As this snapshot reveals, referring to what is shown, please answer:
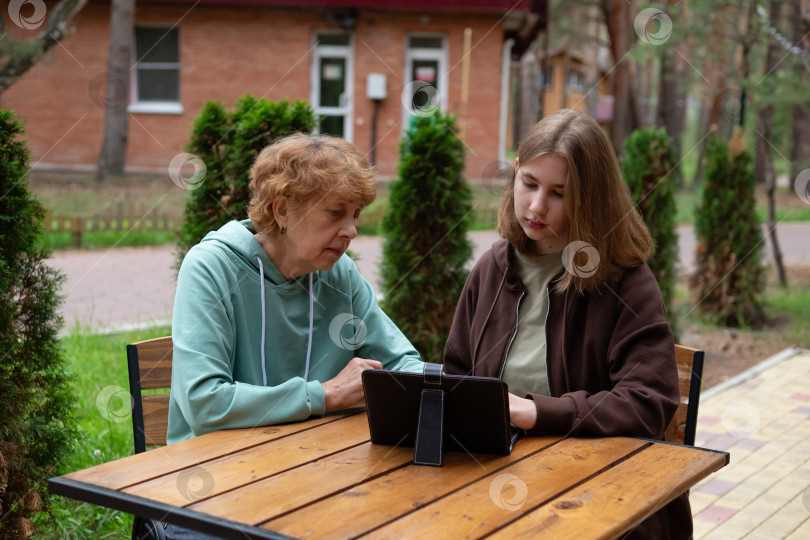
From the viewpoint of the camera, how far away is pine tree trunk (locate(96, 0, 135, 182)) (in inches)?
567

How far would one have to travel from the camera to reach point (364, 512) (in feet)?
5.56

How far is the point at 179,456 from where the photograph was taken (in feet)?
6.58

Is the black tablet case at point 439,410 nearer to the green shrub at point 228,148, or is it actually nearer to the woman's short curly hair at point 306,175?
the woman's short curly hair at point 306,175

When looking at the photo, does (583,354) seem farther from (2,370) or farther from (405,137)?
(405,137)

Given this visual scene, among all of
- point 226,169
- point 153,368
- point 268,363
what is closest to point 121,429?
point 226,169

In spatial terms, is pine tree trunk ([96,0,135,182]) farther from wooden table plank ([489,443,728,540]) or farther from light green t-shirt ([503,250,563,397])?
wooden table plank ([489,443,728,540])

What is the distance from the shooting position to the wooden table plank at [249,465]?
70.0 inches

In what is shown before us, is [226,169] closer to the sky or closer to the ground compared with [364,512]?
closer to the sky

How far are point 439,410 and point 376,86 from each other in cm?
1444

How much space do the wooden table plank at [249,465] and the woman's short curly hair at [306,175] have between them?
0.64m

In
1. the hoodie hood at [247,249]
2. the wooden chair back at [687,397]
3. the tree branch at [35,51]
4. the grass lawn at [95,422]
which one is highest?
the tree branch at [35,51]

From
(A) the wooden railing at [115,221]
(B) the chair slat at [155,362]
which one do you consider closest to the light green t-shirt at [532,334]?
(B) the chair slat at [155,362]

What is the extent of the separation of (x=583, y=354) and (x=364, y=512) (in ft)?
3.16

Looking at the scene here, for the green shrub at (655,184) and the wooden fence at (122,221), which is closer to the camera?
the green shrub at (655,184)
